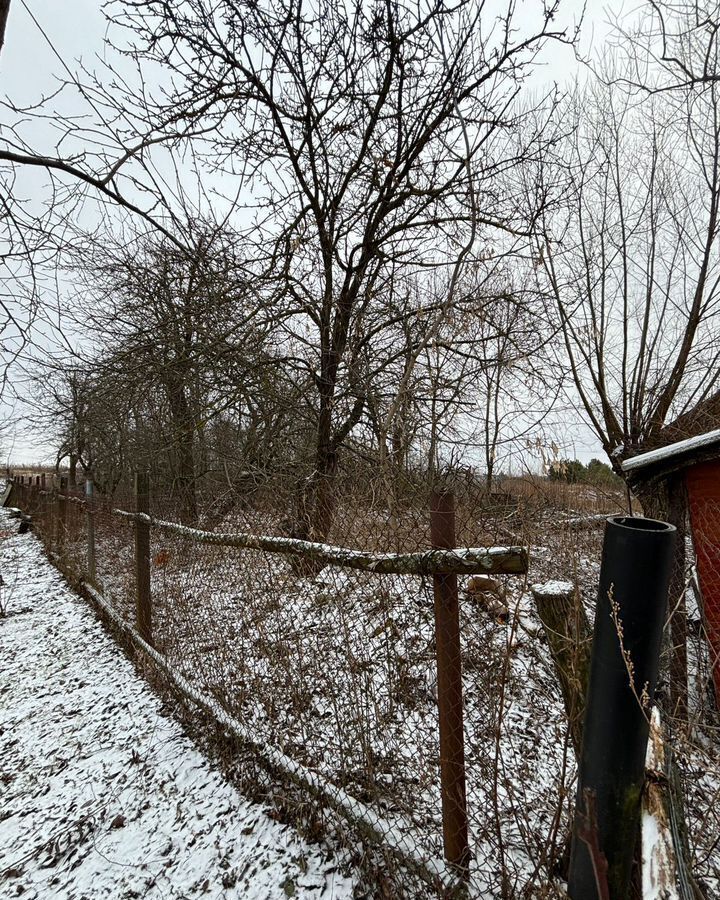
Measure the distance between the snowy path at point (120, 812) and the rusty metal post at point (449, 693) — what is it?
2.19ft

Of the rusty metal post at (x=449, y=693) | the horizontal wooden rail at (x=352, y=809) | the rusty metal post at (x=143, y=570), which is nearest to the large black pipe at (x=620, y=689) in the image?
the rusty metal post at (x=449, y=693)

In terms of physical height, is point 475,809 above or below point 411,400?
below

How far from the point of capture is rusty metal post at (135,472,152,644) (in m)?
4.38

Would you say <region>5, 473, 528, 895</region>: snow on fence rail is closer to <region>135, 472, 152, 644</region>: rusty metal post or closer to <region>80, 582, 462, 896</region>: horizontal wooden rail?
<region>80, 582, 462, 896</region>: horizontal wooden rail

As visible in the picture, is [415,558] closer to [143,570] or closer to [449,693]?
[449,693]

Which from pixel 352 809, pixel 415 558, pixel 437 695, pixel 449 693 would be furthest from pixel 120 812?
pixel 415 558

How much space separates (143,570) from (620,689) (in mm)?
4594

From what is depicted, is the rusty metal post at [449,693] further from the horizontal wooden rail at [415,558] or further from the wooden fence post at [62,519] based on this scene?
the wooden fence post at [62,519]

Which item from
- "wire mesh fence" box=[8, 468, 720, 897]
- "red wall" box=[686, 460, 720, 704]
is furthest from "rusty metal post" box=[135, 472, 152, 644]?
"red wall" box=[686, 460, 720, 704]

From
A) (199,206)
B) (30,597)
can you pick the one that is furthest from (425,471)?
(30,597)

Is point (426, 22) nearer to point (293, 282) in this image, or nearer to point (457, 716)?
point (293, 282)

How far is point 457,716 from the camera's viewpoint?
175cm

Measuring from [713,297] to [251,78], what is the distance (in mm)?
6682

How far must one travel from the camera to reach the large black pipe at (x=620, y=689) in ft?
2.55
